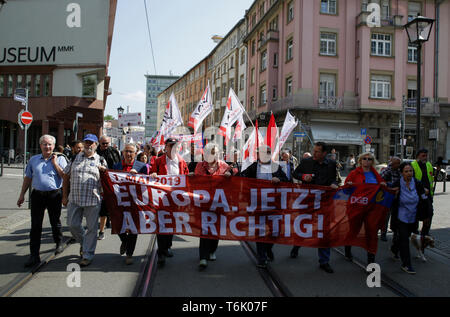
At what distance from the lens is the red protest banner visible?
17.4 feet

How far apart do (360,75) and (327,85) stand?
2601 mm

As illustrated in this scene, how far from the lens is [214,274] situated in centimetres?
490

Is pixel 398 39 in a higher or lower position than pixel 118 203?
higher

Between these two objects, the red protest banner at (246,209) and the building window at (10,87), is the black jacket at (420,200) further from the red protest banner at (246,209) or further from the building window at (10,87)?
the building window at (10,87)

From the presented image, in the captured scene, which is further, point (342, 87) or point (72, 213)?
point (342, 87)

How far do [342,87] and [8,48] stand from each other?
92.6ft

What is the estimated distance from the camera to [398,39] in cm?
2861

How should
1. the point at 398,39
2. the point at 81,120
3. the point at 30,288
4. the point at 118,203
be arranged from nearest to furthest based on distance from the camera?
1. the point at 30,288
2. the point at 118,203
3. the point at 398,39
4. the point at 81,120

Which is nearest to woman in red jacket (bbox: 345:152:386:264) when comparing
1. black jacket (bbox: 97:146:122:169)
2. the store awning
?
black jacket (bbox: 97:146:122:169)

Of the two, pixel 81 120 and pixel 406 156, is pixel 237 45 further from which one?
pixel 406 156

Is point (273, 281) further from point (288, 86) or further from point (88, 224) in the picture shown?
point (288, 86)

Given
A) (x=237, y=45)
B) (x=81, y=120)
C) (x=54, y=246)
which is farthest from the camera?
(x=237, y=45)

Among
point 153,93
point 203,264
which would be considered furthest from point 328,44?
point 153,93
